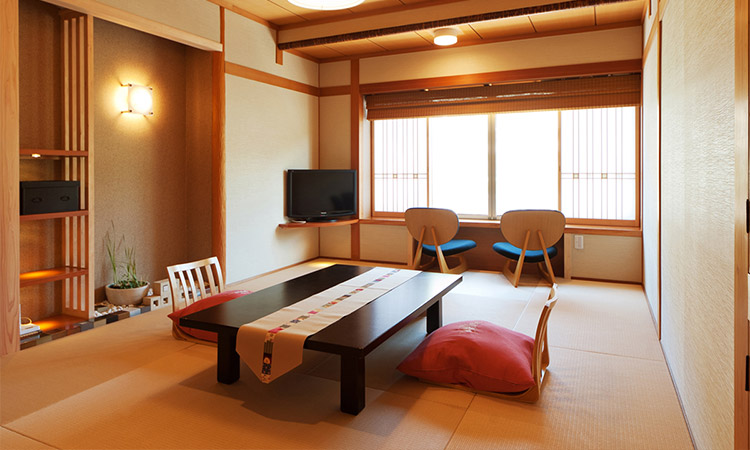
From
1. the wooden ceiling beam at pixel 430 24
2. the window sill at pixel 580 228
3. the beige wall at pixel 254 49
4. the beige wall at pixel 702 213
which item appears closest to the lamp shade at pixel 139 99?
the beige wall at pixel 254 49

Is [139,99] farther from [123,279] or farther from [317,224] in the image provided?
[317,224]

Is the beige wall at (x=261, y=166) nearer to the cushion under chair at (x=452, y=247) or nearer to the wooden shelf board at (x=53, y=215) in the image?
the wooden shelf board at (x=53, y=215)

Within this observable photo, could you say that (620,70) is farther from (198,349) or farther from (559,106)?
(198,349)

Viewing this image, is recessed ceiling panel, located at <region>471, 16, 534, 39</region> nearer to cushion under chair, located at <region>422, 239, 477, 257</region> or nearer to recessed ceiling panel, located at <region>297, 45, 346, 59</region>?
recessed ceiling panel, located at <region>297, 45, 346, 59</region>

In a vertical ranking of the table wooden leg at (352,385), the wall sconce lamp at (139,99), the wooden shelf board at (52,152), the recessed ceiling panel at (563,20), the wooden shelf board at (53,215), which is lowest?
the table wooden leg at (352,385)

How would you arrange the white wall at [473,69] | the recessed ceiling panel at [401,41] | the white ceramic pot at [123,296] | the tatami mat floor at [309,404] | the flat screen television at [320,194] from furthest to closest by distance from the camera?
the flat screen television at [320,194] < the recessed ceiling panel at [401,41] < the white wall at [473,69] < the white ceramic pot at [123,296] < the tatami mat floor at [309,404]

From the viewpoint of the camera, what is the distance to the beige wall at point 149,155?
4156mm

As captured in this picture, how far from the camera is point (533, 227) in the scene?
4875mm

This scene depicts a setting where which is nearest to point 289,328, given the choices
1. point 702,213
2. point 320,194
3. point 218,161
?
point 702,213

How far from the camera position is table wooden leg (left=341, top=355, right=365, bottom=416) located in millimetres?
2285

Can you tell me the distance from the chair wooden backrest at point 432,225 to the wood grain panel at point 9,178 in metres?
3.57

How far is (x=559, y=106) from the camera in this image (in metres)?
5.37

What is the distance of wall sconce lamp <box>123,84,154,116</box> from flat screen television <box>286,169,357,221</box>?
1.75 metres

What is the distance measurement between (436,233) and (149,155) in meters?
2.95
